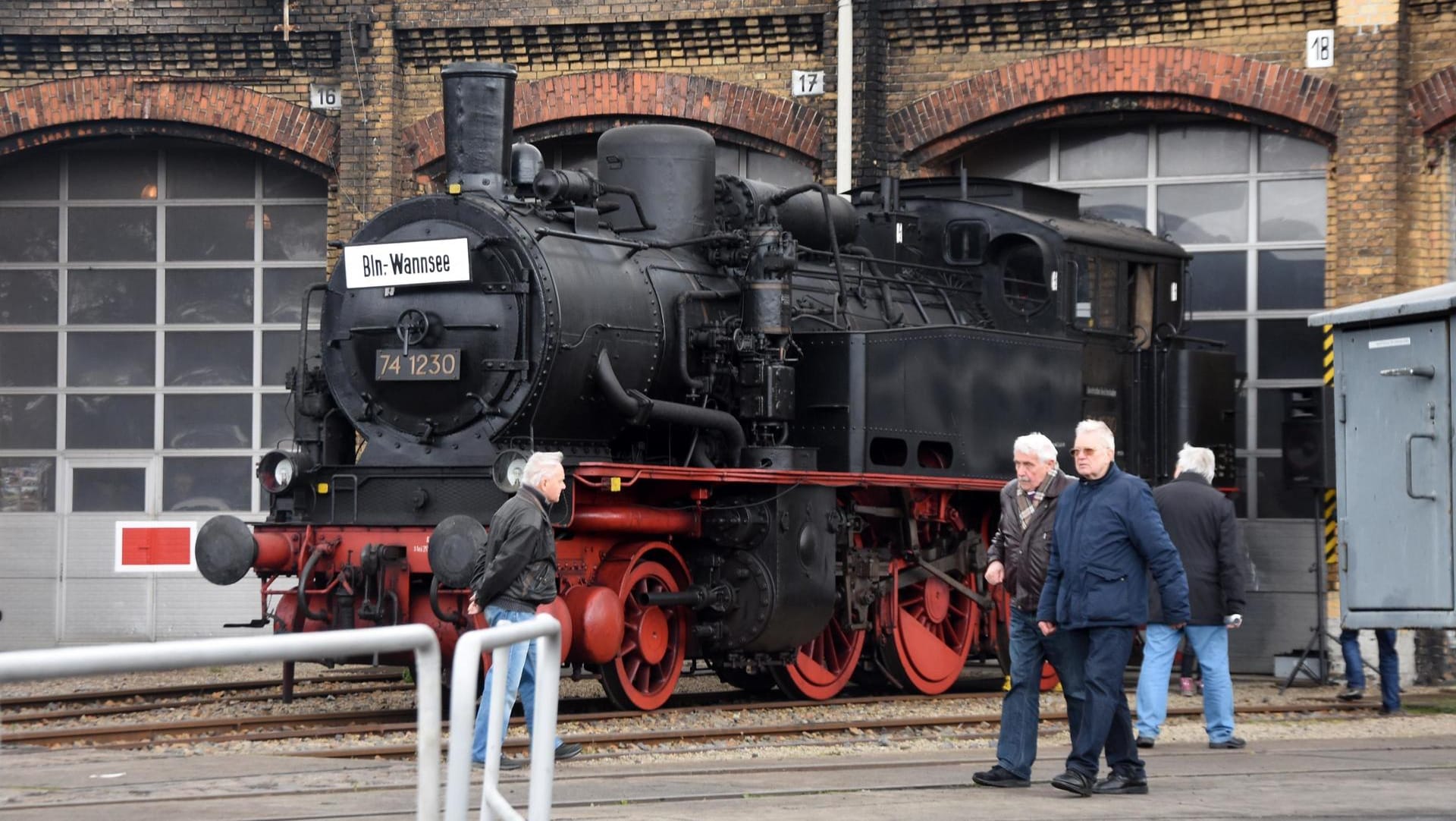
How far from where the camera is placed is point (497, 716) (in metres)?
4.49

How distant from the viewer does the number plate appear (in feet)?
35.5

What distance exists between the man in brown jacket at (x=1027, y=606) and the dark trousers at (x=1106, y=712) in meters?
0.17

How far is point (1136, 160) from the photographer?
17.3 meters

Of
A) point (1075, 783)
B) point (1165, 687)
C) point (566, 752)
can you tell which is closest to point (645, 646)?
point (566, 752)

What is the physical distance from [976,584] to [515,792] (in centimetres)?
822

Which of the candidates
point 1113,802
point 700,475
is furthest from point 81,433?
point 1113,802

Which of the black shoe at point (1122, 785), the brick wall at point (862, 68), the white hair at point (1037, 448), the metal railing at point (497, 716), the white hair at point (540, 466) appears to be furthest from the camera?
the brick wall at point (862, 68)

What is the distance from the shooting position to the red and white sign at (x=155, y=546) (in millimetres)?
17734

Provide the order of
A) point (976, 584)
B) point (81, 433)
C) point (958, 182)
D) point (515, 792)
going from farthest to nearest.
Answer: point (81, 433)
point (958, 182)
point (976, 584)
point (515, 792)

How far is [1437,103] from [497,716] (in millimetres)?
13068

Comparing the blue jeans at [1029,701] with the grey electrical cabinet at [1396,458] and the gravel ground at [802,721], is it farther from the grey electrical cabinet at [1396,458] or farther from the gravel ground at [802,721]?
the grey electrical cabinet at [1396,458]

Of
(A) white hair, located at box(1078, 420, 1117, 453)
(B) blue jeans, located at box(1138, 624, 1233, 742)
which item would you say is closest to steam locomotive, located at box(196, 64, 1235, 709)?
(B) blue jeans, located at box(1138, 624, 1233, 742)

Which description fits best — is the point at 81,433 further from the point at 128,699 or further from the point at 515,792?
the point at 515,792

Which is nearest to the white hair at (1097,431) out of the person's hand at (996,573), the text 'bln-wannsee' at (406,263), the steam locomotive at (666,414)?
the person's hand at (996,573)
